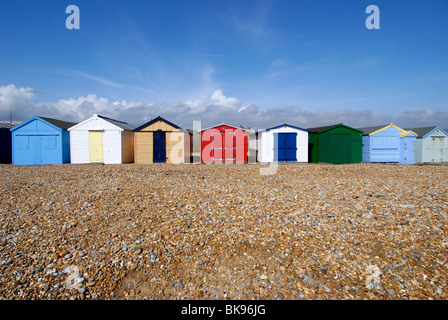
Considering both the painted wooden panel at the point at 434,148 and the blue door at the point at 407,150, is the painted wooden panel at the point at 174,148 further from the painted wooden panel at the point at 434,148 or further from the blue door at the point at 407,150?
the painted wooden panel at the point at 434,148

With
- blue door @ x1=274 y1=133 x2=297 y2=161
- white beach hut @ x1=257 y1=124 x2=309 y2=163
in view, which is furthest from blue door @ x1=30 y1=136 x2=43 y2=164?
blue door @ x1=274 y1=133 x2=297 y2=161

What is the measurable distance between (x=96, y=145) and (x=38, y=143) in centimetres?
457

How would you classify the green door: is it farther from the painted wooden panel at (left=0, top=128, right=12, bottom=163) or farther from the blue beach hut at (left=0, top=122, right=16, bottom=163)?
the painted wooden panel at (left=0, top=128, right=12, bottom=163)

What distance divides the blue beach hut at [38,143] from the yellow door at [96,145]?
7.19 feet

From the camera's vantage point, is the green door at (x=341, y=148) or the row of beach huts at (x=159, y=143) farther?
the green door at (x=341, y=148)

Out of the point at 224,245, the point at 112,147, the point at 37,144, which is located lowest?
the point at 224,245

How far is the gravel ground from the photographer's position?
4262mm

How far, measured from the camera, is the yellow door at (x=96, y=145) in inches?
824

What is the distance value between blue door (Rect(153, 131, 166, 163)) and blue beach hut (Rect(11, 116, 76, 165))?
24.0 feet

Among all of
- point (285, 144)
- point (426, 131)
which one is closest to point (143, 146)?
point (285, 144)

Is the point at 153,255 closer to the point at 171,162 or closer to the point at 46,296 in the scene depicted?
the point at 46,296

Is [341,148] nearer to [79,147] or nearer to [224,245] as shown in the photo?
[224,245]

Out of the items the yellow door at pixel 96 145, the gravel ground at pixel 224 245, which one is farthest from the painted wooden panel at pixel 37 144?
the gravel ground at pixel 224 245

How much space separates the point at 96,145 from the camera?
21.0 m
